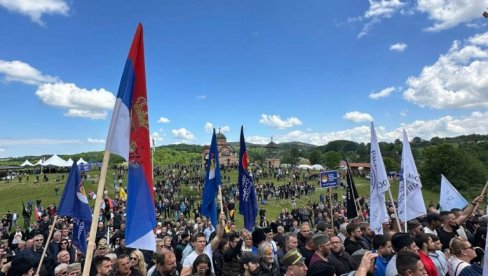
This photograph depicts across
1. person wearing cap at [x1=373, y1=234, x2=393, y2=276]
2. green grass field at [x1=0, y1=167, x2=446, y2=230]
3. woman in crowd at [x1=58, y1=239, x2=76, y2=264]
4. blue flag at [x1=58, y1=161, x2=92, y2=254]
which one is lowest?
green grass field at [x1=0, y1=167, x2=446, y2=230]

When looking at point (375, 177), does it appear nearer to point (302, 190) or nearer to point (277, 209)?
point (277, 209)

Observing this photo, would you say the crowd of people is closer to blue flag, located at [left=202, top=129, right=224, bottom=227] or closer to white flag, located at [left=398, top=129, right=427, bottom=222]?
blue flag, located at [left=202, top=129, right=224, bottom=227]

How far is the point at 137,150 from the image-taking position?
13.4 feet

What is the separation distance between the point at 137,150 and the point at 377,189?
6.48m

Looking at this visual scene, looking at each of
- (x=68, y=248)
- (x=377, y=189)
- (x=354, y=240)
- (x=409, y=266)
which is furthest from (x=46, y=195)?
(x=409, y=266)

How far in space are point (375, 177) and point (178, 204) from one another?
26.6 m

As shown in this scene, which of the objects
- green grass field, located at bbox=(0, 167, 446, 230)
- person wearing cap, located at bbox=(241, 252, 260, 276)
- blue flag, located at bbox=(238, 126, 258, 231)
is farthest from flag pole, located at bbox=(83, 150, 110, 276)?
green grass field, located at bbox=(0, 167, 446, 230)

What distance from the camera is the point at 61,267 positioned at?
5.31 m

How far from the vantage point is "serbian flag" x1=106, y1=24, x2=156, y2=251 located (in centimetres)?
397

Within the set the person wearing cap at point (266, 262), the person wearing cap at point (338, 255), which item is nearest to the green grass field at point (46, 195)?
the person wearing cap at point (338, 255)

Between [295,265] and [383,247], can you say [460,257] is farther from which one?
[295,265]

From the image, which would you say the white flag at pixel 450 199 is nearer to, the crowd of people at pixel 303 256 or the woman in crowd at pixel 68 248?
the crowd of people at pixel 303 256

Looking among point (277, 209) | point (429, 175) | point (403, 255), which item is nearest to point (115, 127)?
point (403, 255)

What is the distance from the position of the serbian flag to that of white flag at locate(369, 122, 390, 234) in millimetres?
5920
